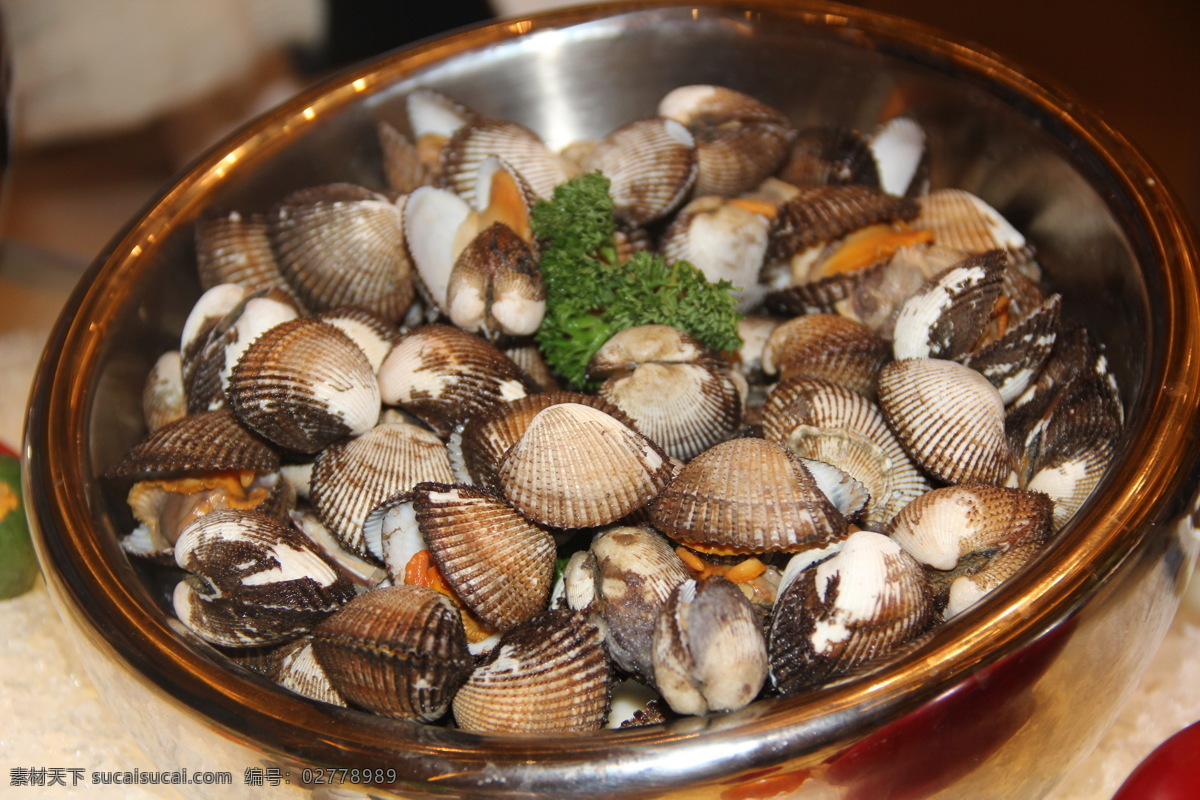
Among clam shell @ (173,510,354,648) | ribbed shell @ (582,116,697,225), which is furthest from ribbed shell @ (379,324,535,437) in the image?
ribbed shell @ (582,116,697,225)

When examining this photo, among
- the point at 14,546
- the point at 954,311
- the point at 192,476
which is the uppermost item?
the point at 954,311

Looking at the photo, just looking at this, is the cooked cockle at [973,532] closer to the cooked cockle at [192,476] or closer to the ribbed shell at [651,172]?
the ribbed shell at [651,172]

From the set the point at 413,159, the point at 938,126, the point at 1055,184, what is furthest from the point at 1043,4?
the point at 413,159

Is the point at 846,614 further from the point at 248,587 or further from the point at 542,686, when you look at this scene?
the point at 248,587

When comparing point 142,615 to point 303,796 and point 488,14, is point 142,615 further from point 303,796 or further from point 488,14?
point 488,14

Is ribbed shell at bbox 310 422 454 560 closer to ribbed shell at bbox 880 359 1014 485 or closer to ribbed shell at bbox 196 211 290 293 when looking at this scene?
ribbed shell at bbox 196 211 290 293

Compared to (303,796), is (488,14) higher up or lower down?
higher up

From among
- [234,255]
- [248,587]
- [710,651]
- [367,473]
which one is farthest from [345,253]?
[710,651]
